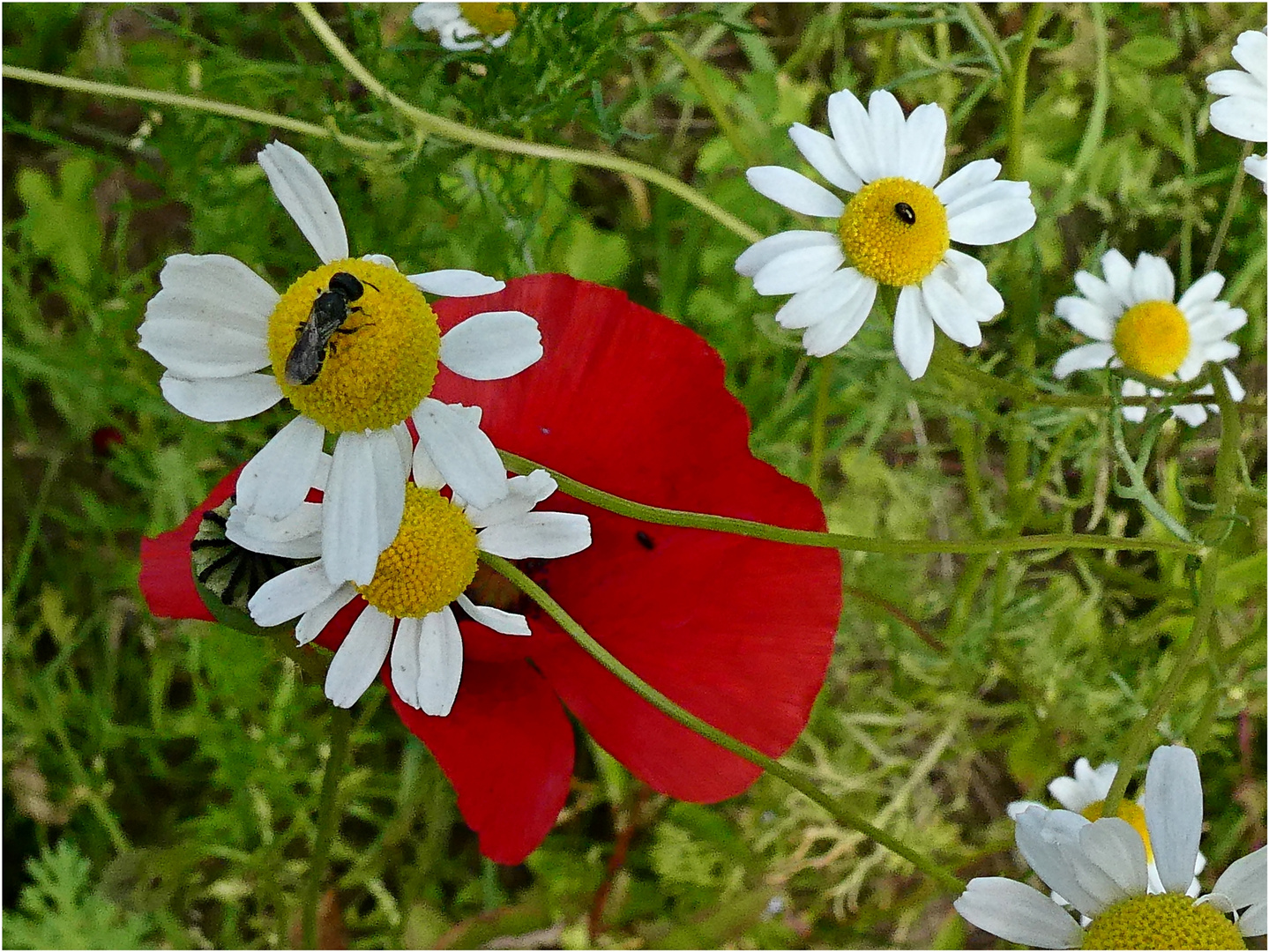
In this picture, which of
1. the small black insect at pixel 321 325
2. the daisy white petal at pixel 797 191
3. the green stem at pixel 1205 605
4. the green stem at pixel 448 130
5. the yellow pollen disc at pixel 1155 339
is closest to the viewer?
the small black insect at pixel 321 325

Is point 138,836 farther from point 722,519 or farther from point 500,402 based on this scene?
point 722,519

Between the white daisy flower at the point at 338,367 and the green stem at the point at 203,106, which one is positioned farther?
the green stem at the point at 203,106

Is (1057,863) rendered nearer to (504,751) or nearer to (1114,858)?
(1114,858)

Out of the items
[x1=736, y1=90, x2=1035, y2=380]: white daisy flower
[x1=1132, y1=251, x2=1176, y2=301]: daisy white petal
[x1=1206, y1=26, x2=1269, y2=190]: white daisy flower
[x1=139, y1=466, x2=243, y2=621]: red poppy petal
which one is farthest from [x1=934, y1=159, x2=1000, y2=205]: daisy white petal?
[x1=139, y1=466, x2=243, y2=621]: red poppy petal

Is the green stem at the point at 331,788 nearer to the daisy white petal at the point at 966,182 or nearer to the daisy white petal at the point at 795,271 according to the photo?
the daisy white petal at the point at 795,271

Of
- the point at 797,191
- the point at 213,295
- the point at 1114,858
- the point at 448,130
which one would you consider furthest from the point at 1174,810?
the point at 448,130

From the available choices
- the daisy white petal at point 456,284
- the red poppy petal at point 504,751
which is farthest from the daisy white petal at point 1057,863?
the daisy white petal at point 456,284
